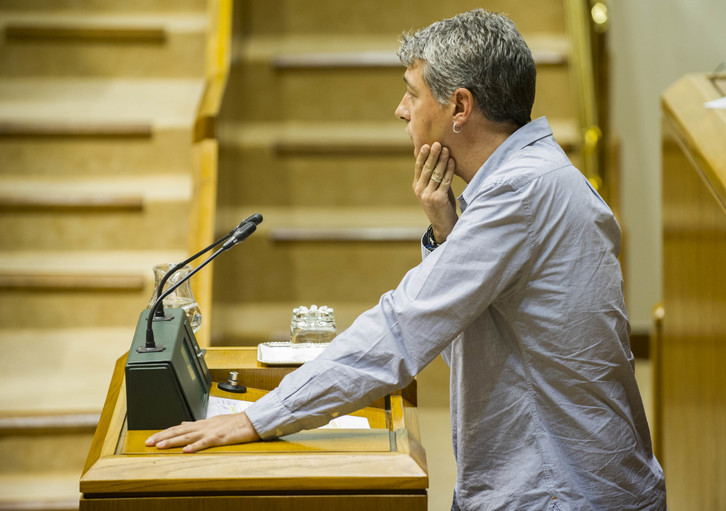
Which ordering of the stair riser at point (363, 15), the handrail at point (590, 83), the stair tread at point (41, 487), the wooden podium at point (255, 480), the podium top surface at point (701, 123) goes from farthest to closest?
the stair riser at point (363, 15) → the handrail at point (590, 83) → the stair tread at point (41, 487) → the podium top surface at point (701, 123) → the wooden podium at point (255, 480)

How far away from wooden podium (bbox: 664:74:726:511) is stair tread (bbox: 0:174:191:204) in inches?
67.0

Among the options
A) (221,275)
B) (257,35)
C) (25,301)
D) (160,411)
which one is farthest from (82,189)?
(160,411)

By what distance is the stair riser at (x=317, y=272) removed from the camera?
3.22 meters

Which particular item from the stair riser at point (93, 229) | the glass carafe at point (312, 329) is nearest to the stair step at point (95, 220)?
the stair riser at point (93, 229)

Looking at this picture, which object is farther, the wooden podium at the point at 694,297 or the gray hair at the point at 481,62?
the wooden podium at the point at 694,297

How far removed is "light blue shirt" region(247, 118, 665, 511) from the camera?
4.10 ft

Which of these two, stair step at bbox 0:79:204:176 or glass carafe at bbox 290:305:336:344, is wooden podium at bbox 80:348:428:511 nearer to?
glass carafe at bbox 290:305:336:344

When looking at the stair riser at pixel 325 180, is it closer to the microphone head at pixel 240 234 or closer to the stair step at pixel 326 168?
the stair step at pixel 326 168

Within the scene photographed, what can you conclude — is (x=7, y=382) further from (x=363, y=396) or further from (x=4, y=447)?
(x=363, y=396)

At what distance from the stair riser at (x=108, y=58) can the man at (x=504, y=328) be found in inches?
94.6

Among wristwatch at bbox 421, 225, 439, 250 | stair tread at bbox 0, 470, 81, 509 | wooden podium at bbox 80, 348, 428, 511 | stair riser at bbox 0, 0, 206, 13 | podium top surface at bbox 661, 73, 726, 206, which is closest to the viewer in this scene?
wooden podium at bbox 80, 348, 428, 511

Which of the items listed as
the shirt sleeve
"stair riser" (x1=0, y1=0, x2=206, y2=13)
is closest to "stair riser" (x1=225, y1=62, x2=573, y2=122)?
"stair riser" (x1=0, y1=0, x2=206, y2=13)

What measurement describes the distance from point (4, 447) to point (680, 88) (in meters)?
2.07

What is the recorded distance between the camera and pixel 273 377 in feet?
5.22
